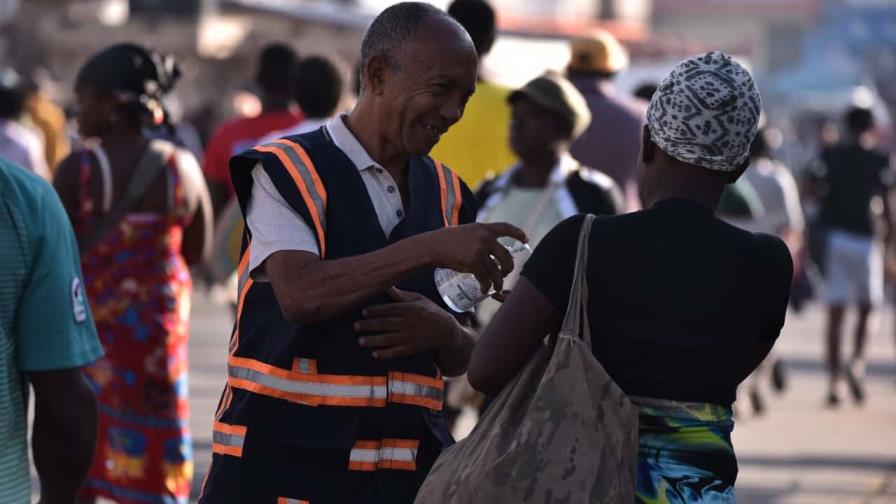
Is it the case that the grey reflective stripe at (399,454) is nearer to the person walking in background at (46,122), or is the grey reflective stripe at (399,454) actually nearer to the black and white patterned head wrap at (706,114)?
the black and white patterned head wrap at (706,114)

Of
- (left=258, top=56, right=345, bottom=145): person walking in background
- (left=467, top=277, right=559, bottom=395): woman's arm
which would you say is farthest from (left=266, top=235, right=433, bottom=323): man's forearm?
(left=258, top=56, right=345, bottom=145): person walking in background

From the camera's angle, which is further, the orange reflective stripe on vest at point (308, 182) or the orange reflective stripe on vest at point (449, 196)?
the orange reflective stripe on vest at point (449, 196)

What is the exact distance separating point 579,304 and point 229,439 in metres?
0.81

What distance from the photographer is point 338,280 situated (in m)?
3.54

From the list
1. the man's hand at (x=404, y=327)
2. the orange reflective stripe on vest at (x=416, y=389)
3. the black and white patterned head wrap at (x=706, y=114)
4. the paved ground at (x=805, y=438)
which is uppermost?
the black and white patterned head wrap at (x=706, y=114)

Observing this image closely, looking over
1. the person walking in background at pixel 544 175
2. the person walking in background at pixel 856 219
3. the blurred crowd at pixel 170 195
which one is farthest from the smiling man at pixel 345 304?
the person walking in background at pixel 856 219

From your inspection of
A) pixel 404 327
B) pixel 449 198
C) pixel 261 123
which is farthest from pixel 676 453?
pixel 261 123

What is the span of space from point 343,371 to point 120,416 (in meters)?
3.02

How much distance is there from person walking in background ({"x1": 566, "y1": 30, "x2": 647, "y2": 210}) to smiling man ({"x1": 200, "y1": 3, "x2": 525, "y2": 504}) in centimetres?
384

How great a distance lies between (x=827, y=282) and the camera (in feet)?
44.0

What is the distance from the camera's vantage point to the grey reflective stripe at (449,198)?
3.94 m

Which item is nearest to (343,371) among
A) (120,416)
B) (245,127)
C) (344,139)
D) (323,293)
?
(323,293)

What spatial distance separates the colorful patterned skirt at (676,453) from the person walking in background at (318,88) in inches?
208

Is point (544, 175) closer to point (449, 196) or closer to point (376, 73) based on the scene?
point (449, 196)
